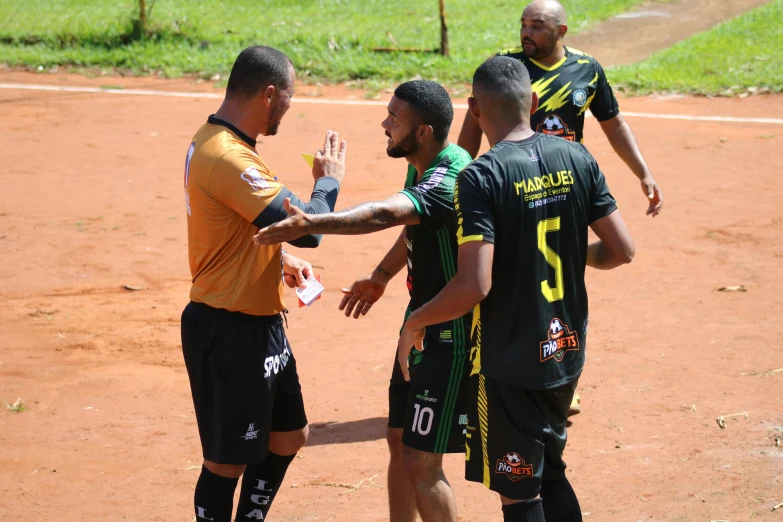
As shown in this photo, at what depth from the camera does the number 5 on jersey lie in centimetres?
374

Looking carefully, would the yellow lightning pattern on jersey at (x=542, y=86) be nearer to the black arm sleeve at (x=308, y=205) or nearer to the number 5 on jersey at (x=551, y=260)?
the black arm sleeve at (x=308, y=205)

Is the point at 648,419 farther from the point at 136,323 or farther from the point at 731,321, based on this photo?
the point at 136,323

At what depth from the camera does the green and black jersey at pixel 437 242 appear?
4.11m

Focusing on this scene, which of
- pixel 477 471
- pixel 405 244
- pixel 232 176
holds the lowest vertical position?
pixel 477 471

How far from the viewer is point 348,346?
24.1 feet

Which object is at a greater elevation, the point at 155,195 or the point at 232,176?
the point at 232,176

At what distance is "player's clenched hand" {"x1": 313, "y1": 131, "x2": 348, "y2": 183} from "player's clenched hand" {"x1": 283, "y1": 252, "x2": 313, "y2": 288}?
1.53 feet

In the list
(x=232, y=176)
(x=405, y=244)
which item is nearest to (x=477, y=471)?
(x=405, y=244)

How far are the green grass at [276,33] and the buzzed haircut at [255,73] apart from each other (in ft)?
37.1

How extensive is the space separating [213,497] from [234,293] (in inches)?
37.0

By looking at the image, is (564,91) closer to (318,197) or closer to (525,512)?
(318,197)

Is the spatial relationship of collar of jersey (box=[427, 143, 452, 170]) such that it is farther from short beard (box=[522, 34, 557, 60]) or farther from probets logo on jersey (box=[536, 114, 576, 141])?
short beard (box=[522, 34, 557, 60])

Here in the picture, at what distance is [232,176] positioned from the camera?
4.02m

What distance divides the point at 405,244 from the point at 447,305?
3.58 ft
